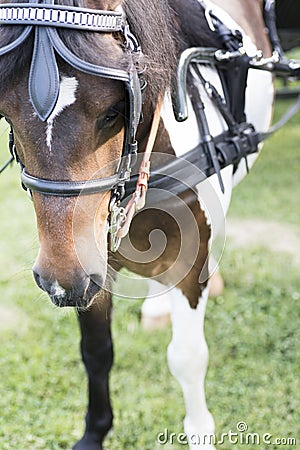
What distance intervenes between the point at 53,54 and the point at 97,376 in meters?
1.19

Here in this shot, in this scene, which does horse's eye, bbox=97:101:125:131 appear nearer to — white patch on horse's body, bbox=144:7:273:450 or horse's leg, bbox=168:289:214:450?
white patch on horse's body, bbox=144:7:273:450

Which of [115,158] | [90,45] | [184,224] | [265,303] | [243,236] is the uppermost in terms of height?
[90,45]

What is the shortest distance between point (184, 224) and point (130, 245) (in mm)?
149

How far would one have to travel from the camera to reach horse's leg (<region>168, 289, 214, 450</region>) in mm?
1752

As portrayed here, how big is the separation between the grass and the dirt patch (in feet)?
0.50

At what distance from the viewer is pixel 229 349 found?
2.60m

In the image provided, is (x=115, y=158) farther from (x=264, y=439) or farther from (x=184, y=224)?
(x=264, y=439)

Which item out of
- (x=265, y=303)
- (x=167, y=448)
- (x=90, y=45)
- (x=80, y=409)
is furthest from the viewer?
(x=265, y=303)

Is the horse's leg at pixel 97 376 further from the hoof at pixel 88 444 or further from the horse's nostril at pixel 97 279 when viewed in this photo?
the horse's nostril at pixel 97 279

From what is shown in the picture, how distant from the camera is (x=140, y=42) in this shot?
1.22 m

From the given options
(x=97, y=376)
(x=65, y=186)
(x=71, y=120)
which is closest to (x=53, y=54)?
(x=71, y=120)

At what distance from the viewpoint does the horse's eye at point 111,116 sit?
1.13 m

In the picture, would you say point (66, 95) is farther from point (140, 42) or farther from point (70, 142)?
point (140, 42)

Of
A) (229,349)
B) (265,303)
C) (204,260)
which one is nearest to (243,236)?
(265,303)
